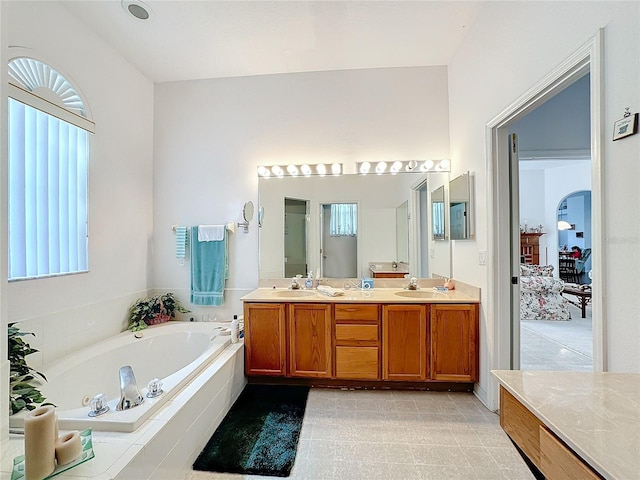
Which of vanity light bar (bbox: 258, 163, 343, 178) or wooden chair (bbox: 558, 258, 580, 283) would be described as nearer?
vanity light bar (bbox: 258, 163, 343, 178)

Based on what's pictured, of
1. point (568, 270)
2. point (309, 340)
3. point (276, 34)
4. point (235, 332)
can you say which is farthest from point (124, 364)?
point (568, 270)

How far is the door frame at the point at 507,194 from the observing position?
3.92 feet

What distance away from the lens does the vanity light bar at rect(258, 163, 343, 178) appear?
3.03 meters

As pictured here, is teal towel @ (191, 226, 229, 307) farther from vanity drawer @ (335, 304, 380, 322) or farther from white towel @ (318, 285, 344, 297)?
vanity drawer @ (335, 304, 380, 322)

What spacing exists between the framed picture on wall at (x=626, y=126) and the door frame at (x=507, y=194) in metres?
0.06

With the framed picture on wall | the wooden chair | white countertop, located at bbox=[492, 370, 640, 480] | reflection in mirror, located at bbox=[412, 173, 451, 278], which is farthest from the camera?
the wooden chair

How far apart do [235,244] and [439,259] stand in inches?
84.1

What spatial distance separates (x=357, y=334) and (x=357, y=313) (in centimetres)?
18

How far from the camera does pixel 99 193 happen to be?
8.07 feet

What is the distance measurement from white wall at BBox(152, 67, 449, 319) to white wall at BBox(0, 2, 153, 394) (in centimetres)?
21

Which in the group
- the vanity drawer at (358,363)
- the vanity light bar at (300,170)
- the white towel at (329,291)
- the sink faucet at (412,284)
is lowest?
the vanity drawer at (358,363)

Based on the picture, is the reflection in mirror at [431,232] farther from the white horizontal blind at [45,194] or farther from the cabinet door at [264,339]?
the white horizontal blind at [45,194]

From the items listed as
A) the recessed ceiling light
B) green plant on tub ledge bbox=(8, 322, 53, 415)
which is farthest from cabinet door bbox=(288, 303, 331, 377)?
the recessed ceiling light

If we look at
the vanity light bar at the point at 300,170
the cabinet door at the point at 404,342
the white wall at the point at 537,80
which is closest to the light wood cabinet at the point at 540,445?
the white wall at the point at 537,80
